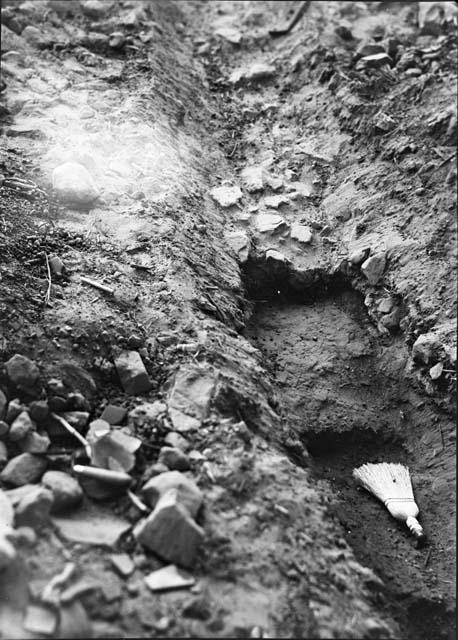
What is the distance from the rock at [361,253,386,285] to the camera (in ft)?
12.5

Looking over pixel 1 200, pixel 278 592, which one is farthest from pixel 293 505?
pixel 1 200

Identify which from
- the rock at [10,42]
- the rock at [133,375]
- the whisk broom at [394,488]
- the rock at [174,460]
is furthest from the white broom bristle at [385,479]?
the rock at [10,42]

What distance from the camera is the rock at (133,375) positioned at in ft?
9.72

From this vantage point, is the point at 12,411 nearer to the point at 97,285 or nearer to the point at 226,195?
the point at 97,285

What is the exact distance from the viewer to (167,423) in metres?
2.78

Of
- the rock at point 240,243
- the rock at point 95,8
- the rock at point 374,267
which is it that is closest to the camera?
the rock at point 374,267

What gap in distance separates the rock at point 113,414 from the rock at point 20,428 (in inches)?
12.3

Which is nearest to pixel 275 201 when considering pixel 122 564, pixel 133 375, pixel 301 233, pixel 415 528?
pixel 301 233

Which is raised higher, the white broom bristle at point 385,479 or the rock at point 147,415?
the rock at point 147,415

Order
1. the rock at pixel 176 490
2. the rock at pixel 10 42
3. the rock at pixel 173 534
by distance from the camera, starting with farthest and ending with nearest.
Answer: the rock at pixel 10 42
the rock at pixel 176 490
the rock at pixel 173 534

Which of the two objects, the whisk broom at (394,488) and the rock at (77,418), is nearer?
the rock at (77,418)

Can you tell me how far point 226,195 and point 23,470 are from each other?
2.51 metres

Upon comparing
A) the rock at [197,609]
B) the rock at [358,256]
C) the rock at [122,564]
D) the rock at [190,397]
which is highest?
the rock at [358,256]

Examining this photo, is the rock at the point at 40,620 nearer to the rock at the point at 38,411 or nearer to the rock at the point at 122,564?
the rock at the point at 122,564
